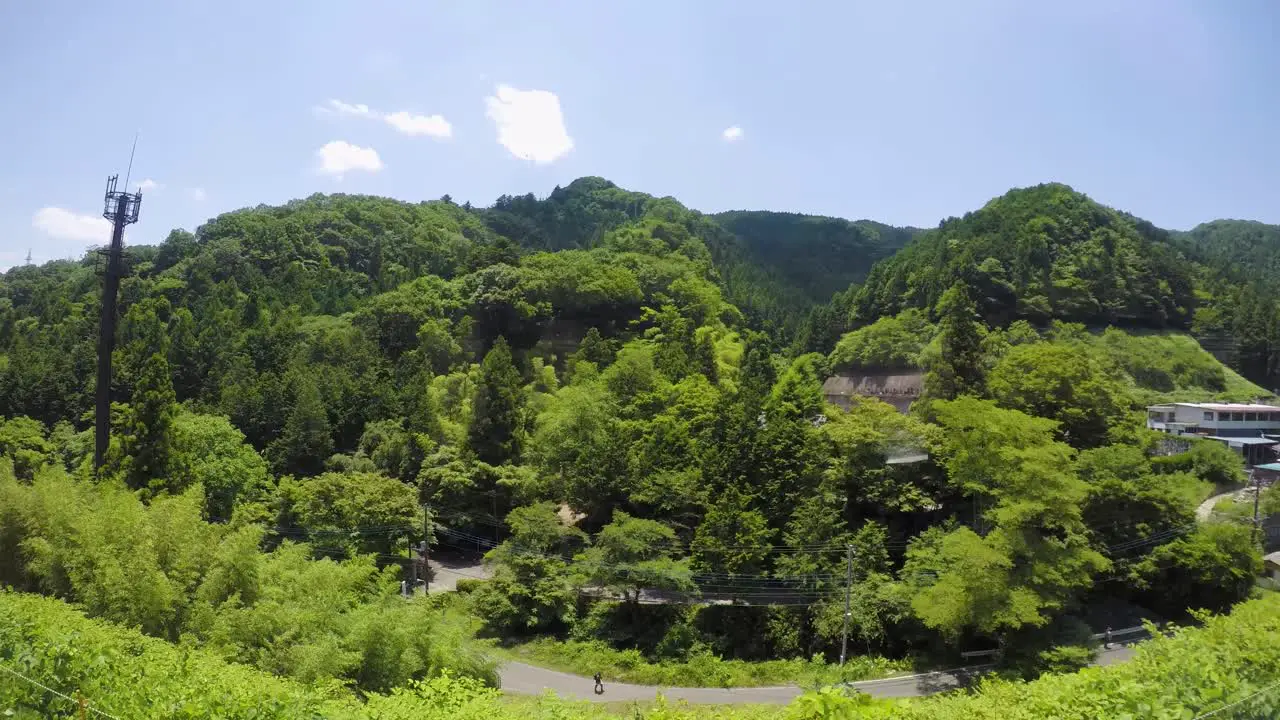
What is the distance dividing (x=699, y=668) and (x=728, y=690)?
1113mm

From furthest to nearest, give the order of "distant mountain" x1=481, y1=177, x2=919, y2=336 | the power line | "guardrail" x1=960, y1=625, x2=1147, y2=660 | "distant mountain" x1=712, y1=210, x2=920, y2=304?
"distant mountain" x1=712, y1=210, x2=920, y2=304 < "distant mountain" x1=481, y1=177, x2=919, y2=336 < "guardrail" x1=960, y1=625, x2=1147, y2=660 < the power line

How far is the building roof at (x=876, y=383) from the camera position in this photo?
36.0 metres

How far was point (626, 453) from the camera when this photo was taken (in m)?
25.9

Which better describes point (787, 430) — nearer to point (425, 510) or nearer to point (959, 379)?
point (959, 379)

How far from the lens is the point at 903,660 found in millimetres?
Answer: 18938

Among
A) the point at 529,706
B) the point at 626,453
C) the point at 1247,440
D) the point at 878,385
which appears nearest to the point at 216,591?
the point at 529,706

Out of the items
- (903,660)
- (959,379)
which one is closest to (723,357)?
(959,379)

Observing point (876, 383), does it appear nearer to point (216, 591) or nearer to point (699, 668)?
point (699, 668)

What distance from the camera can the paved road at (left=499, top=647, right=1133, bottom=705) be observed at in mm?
17203

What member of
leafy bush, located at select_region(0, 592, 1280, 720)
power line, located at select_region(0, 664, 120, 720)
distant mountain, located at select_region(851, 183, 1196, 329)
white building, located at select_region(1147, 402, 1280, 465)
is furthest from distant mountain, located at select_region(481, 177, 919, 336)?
power line, located at select_region(0, 664, 120, 720)

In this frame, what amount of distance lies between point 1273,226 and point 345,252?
322ft

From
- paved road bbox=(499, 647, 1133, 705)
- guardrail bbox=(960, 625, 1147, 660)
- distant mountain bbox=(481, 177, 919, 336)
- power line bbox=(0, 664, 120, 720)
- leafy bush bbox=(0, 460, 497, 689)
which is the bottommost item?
paved road bbox=(499, 647, 1133, 705)

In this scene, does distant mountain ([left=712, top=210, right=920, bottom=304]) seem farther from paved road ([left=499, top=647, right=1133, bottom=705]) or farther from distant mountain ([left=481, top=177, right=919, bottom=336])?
paved road ([left=499, top=647, right=1133, bottom=705])

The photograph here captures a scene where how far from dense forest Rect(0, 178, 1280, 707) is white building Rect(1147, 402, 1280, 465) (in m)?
2.78
